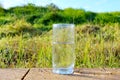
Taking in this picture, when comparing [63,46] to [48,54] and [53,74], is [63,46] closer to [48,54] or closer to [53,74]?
[53,74]

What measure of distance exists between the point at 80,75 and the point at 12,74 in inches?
10.2

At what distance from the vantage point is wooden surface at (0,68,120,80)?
4.77 feet

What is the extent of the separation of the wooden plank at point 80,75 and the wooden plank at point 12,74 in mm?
26

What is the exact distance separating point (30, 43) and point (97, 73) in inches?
158

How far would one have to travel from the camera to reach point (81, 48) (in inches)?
172

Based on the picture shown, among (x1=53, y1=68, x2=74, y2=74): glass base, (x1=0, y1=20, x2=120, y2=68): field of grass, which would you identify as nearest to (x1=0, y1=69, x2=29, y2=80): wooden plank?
(x1=53, y1=68, x2=74, y2=74): glass base

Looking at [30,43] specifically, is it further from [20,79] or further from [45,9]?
[45,9]

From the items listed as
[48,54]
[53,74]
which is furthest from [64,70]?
[48,54]

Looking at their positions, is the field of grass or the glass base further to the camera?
the field of grass

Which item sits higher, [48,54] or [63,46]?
[63,46]

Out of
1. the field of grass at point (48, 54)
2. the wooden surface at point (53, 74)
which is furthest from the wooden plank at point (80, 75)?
the field of grass at point (48, 54)

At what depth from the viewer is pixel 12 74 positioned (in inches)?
59.7

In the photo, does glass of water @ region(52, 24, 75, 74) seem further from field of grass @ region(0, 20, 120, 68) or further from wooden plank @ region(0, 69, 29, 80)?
field of grass @ region(0, 20, 120, 68)

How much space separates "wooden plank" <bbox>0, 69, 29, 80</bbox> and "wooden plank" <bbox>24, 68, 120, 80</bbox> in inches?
1.0
